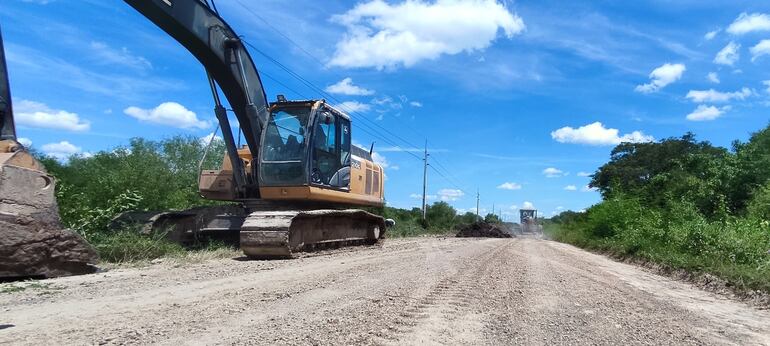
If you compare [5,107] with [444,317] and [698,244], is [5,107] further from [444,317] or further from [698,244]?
[698,244]

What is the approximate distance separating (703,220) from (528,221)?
137ft

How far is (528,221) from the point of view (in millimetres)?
55062

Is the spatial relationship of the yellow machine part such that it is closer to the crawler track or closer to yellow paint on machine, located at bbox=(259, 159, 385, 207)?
yellow paint on machine, located at bbox=(259, 159, 385, 207)

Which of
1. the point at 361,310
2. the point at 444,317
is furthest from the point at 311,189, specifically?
the point at 444,317

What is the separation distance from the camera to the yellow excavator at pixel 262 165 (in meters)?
10.8

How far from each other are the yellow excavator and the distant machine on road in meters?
42.4

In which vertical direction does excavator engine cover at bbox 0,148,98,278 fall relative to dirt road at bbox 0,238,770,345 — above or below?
above

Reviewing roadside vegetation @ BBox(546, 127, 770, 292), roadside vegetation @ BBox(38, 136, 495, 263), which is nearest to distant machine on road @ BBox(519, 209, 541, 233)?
roadside vegetation @ BBox(546, 127, 770, 292)

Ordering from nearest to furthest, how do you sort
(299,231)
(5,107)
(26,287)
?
(26,287), (5,107), (299,231)

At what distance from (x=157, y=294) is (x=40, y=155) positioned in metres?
12.3

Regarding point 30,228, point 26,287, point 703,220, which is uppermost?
point 703,220

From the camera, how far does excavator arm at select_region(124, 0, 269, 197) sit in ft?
33.2

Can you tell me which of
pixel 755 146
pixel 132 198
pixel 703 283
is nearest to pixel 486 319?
pixel 703 283

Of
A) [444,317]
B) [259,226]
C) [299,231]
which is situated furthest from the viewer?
[299,231]
